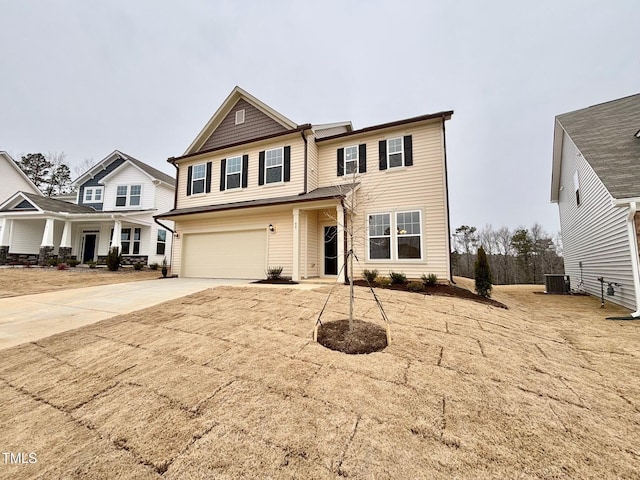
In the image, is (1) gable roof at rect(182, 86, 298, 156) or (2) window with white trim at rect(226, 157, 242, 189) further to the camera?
(2) window with white trim at rect(226, 157, 242, 189)

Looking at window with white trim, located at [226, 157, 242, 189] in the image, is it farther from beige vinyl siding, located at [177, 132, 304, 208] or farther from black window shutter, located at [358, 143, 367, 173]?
black window shutter, located at [358, 143, 367, 173]

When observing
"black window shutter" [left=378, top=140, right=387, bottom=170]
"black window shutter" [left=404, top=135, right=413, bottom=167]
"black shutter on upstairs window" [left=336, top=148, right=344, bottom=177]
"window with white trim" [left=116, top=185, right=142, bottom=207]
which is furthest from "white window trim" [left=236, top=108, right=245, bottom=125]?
"window with white trim" [left=116, top=185, right=142, bottom=207]

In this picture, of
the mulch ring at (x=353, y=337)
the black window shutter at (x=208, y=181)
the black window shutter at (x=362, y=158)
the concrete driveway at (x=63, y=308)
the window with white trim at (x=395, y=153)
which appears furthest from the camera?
the black window shutter at (x=208, y=181)

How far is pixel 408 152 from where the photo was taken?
9.06 metres

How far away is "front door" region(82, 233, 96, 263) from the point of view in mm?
16578

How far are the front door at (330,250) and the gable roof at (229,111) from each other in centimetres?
461

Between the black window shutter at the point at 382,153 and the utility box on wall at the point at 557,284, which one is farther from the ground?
the black window shutter at the point at 382,153

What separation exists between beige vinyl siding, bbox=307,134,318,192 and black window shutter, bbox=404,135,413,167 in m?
3.58

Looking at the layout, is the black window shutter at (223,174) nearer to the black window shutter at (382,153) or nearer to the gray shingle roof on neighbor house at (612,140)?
the black window shutter at (382,153)

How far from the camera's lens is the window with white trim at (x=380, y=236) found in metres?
9.02

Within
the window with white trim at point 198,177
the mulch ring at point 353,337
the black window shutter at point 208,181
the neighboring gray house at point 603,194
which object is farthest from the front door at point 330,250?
the neighboring gray house at point 603,194

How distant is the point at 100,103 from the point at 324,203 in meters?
25.9

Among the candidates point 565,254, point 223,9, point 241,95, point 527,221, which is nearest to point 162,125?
point 223,9

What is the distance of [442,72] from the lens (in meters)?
17.8
